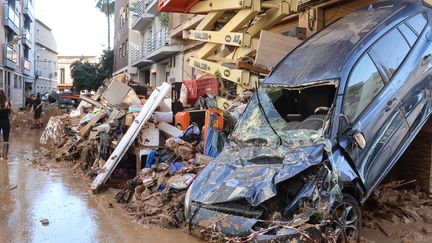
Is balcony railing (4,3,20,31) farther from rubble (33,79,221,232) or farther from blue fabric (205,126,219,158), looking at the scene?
blue fabric (205,126,219,158)

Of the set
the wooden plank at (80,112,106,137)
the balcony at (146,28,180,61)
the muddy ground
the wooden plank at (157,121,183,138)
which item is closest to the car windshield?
the muddy ground

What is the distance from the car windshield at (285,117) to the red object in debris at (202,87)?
4094mm

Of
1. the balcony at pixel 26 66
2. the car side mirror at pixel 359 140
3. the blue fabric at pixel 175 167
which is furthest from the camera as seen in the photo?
the balcony at pixel 26 66

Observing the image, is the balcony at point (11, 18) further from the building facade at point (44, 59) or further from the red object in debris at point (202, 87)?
the red object in debris at point (202, 87)

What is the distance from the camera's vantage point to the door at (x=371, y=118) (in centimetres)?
480

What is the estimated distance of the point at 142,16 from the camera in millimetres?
29031

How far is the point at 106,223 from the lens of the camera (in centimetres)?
580

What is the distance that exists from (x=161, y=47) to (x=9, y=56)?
59.8 feet

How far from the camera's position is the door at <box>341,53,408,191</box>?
480cm

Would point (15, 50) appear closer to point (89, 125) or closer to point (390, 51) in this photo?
point (89, 125)

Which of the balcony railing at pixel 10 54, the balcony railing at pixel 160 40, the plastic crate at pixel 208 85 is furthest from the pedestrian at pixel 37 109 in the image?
the balcony railing at pixel 10 54

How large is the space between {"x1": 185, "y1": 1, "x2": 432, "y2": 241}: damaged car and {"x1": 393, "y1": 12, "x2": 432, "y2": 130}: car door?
14 millimetres

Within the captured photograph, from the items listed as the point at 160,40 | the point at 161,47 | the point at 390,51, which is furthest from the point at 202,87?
the point at 160,40

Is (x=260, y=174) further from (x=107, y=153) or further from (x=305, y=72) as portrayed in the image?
(x=107, y=153)
